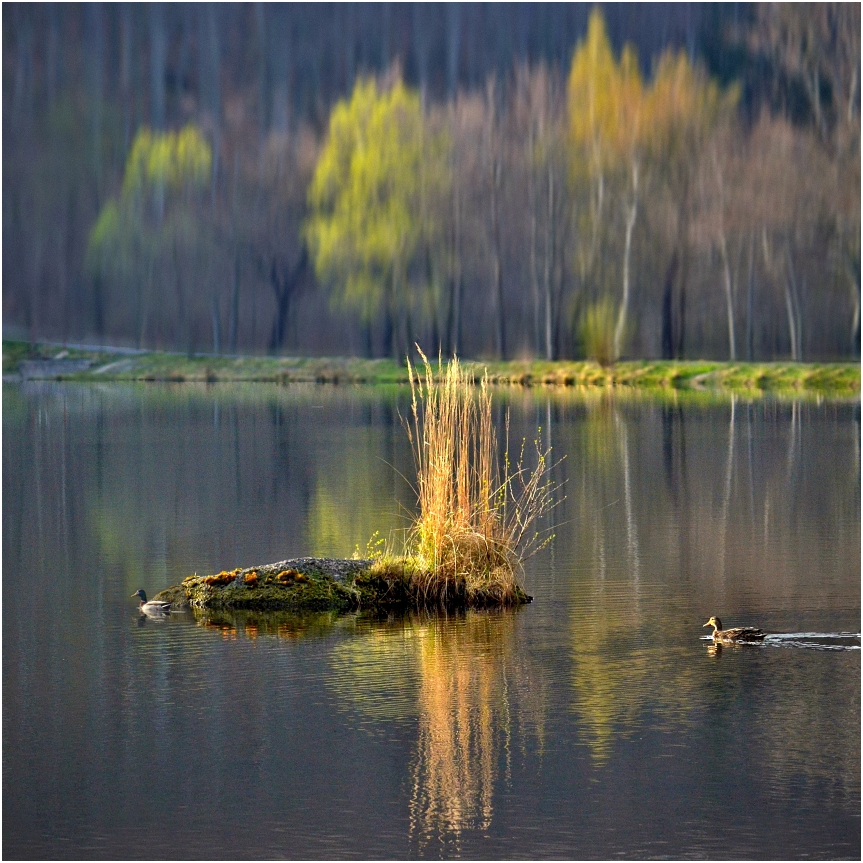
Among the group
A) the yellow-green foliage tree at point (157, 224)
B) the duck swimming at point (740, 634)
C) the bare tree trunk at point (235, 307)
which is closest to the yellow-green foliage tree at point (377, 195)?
the bare tree trunk at point (235, 307)

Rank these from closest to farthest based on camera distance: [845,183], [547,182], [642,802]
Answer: [642,802] < [845,183] < [547,182]

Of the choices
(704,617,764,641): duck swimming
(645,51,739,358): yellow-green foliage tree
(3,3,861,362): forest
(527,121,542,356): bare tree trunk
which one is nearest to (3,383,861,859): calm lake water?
(704,617,764,641): duck swimming

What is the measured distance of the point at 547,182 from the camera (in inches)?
2096

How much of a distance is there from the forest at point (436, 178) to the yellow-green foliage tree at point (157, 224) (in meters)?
0.10

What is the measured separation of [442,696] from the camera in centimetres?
888

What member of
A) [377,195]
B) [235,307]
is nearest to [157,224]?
[235,307]

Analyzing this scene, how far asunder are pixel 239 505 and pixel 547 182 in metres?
36.8

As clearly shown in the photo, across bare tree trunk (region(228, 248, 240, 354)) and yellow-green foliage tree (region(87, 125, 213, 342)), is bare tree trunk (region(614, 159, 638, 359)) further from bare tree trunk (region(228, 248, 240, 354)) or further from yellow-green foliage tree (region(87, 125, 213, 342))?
yellow-green foliage tree (region(87, 125, 213, 342))

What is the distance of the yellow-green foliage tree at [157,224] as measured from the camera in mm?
60781

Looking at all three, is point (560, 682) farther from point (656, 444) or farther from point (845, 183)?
point (845, 183)

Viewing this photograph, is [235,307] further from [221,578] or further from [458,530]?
[458,530]

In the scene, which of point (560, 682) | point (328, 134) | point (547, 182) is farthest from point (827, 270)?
point (560, 682)

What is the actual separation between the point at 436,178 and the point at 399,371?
20.9ft

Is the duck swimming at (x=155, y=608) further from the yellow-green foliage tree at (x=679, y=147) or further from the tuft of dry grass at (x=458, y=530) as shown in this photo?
the yellow-green foliage tree at (x=679, y=147)
